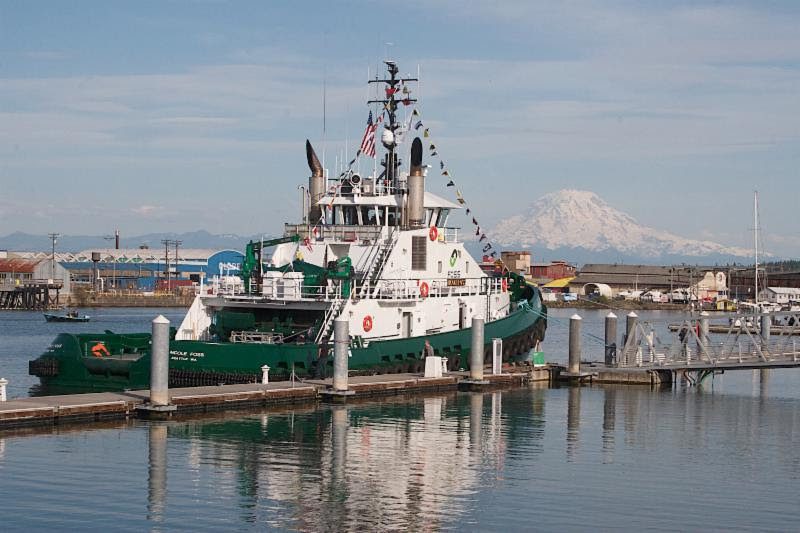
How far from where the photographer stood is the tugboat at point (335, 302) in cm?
3522

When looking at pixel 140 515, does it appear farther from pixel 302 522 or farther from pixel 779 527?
pixel 779 527

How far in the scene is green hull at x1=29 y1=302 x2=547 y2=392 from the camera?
34.9 m

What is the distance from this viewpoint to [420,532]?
64.9ft

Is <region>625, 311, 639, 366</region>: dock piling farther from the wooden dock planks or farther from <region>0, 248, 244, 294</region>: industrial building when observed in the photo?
<region>0, 248, 244, 294</region>: industrial building

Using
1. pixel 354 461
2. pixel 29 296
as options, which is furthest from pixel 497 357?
pixel 29 296

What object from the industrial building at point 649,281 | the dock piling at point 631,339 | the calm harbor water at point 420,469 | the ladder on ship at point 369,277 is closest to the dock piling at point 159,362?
the calm harbor water at point 420,469

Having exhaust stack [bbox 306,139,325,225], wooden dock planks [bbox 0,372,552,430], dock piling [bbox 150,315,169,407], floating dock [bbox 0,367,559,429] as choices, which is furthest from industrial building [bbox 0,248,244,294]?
dock piling [bbox 150,315,169,407]

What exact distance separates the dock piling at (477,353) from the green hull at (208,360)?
5.57ft

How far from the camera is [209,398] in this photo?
31.4 meters

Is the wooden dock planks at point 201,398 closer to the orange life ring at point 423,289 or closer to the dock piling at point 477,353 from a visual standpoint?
the dock piling at point 477,353

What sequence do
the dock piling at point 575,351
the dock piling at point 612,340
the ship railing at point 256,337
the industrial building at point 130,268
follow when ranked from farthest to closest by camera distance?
the industrial building at point 130,268 → the dock piling at point 612,340 → the dock piling at point 575,351 → the ship railing at point 256,337

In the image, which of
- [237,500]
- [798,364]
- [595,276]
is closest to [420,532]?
[237,500]

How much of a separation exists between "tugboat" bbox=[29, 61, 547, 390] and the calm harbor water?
9.34 feet

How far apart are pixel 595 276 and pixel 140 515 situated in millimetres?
161240
